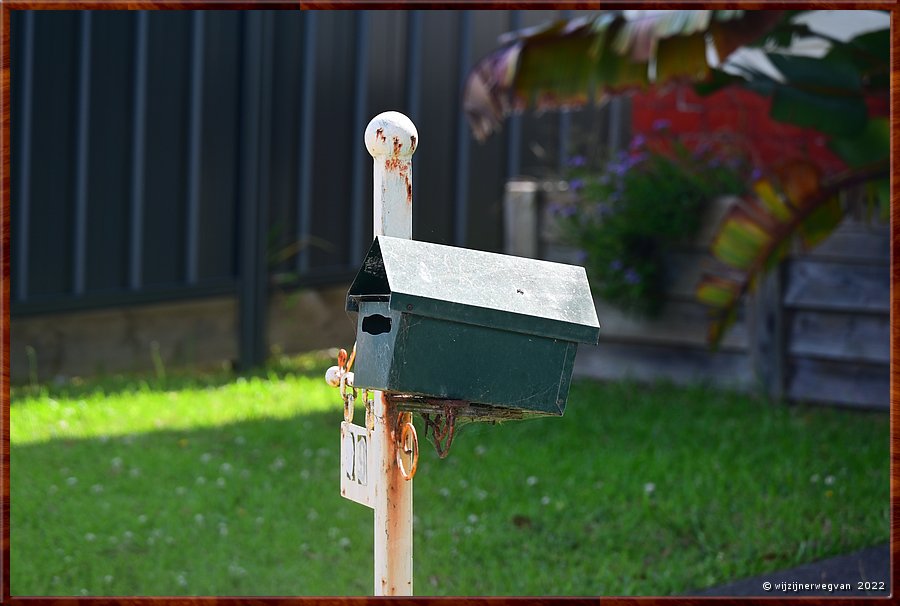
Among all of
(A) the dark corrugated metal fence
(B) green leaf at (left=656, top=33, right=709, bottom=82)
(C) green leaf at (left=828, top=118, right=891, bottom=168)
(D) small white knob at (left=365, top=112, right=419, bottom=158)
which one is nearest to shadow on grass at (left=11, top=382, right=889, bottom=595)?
(C) green leaf at (left=828, top=118, right=891, bottom=168)

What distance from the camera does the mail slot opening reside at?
1.83 metres

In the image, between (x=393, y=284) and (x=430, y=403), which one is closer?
(x=393, y=284)

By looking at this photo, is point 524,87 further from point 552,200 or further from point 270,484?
point 270,484

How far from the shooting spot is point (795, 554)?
3.55 meters

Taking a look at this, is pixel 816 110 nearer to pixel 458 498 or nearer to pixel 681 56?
pixel 681 56

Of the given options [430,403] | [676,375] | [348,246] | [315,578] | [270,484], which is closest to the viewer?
[430,403]

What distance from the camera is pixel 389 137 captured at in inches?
73.2

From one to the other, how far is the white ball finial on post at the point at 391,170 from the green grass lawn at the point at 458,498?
5.71 feet

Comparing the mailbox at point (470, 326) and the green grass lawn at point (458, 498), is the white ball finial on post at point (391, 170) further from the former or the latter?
the green grass lawn at point (458, 498)

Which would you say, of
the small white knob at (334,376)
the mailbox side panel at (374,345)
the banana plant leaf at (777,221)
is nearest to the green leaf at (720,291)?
the banana plant leaf at (777,221)

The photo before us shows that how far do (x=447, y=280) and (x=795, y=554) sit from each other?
227 cm

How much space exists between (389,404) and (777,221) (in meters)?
3.11

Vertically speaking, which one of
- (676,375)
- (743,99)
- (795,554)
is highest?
(743,99)

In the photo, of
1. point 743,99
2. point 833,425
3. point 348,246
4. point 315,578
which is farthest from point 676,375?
point 315,578
